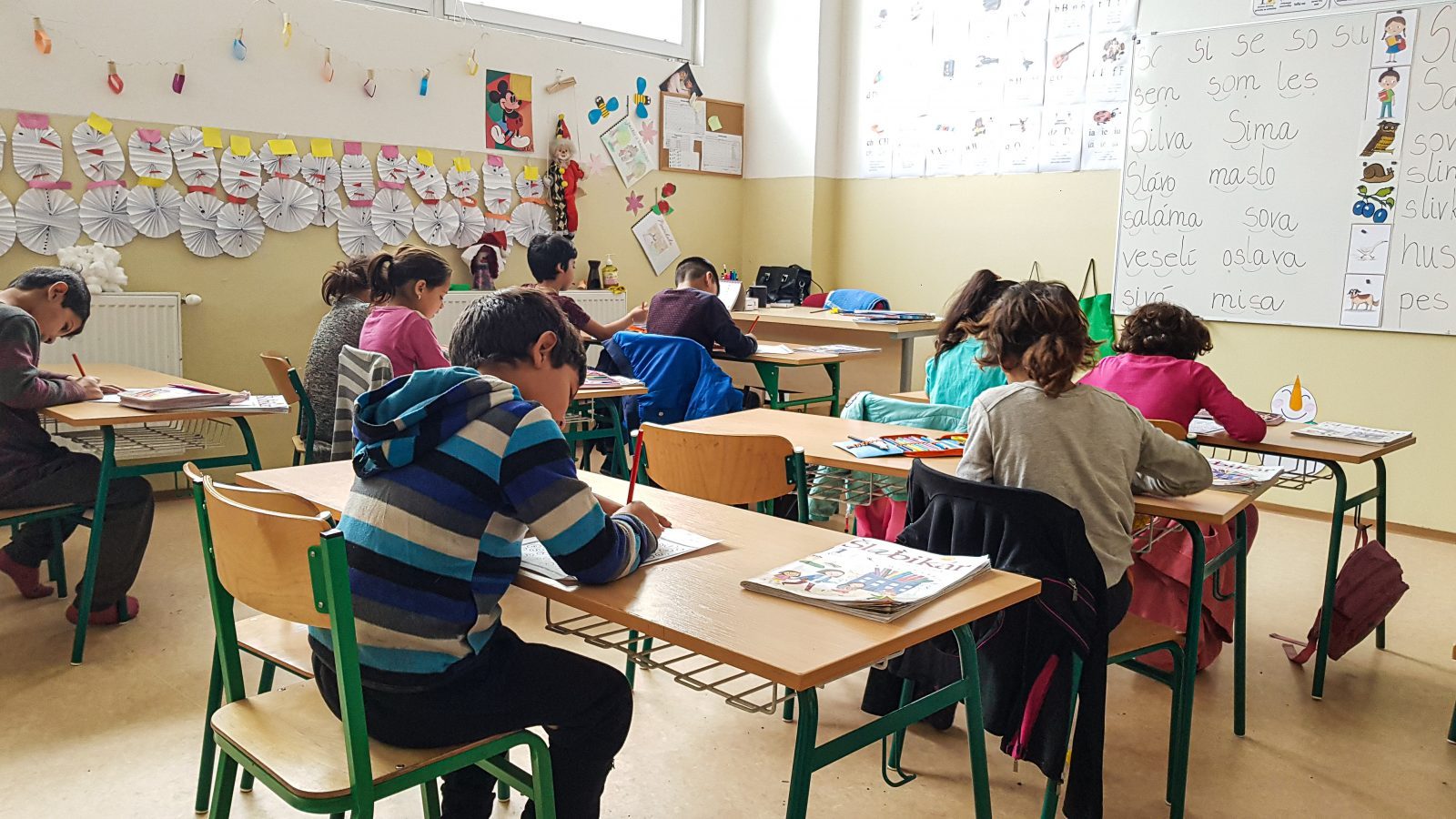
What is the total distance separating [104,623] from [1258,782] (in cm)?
301

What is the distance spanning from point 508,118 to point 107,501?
10.2 ft

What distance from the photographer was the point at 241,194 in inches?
185

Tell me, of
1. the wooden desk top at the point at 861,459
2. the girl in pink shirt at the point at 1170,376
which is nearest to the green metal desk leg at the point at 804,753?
the wooden desk top at the point at 861,459

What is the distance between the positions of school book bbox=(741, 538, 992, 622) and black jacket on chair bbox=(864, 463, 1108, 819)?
315 mm

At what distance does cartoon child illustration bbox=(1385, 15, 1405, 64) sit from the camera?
14.4ft

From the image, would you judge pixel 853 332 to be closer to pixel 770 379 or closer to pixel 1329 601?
pixel 770 379

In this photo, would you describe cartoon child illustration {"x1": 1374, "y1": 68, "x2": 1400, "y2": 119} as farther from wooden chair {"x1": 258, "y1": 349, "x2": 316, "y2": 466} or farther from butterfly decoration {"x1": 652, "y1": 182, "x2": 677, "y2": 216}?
A: wooden chair {"x1": 258, "y1": 349, "x2": 316, "y2": 466}

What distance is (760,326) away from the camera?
5.93m

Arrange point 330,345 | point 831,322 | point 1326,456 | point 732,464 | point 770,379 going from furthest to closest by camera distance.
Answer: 1. point 831,322
2. point 770,379
3. point 330,345
4. point 1326,456
5. point 732,464

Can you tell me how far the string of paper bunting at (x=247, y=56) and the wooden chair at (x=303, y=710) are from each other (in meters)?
3.51

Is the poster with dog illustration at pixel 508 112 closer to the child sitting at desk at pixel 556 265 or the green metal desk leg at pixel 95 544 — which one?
the child sitting at desk at pixel 556 265

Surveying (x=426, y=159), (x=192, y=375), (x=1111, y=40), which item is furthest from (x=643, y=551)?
(x=1111, y=40)

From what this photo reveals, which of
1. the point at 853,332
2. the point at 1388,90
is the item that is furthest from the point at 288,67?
the point at 1388,90

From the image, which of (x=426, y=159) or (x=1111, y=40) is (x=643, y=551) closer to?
(x=426, y=159)
